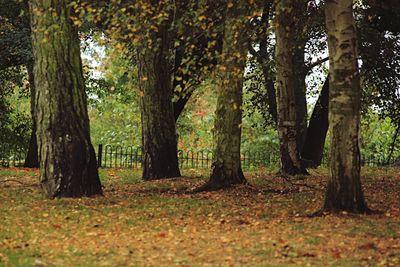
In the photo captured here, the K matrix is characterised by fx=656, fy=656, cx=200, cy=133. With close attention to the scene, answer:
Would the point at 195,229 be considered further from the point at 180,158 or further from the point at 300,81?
the point at 180,158

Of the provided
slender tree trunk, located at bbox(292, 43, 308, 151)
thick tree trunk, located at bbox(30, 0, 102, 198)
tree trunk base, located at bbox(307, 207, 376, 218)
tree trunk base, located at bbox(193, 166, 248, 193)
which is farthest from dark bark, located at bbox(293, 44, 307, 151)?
tree trunk base, located at bbox(307, 207, 376, 218)

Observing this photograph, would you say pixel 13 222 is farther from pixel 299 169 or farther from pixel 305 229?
pixel 299 169

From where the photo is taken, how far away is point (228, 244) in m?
8.34

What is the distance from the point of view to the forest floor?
7543 mm

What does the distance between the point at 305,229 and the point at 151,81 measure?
821 cm

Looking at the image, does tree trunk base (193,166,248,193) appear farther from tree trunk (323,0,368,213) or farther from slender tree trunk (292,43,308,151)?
slender tree trunk (292,43,308,151)

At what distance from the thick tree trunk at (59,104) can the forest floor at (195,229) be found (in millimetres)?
581

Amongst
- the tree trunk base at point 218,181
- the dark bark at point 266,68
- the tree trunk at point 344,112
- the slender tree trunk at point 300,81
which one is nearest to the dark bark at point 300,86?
the slender tree trunk at point 300,81

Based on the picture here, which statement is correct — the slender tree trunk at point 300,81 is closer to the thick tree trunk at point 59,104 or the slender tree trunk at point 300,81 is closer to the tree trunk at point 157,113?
the tree trunk at point 157,113

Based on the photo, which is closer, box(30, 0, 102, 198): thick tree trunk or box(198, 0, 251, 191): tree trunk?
box(30, 0, 102, 198): thick tree trunk

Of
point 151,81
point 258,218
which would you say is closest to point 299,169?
point 151,81

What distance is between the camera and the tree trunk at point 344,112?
998 cm

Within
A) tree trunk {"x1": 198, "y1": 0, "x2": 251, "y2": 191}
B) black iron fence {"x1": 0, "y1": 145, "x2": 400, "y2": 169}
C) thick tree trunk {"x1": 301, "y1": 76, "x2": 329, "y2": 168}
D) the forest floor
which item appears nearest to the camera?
the forest floor

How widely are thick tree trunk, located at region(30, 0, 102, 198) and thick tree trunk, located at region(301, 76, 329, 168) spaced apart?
34.4ft
